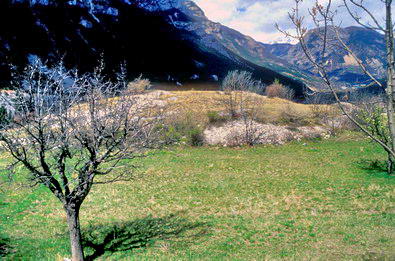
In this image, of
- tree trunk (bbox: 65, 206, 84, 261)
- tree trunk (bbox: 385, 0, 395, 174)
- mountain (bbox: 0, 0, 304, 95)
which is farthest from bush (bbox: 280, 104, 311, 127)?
tree trunk (bbox: 385, 0, 395, 174)

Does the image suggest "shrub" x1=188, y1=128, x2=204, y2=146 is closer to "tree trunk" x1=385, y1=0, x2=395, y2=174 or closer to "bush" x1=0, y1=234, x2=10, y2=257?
"bush" x1=0, y1=234, x2=10, y2=257

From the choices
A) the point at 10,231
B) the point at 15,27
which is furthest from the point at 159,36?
the point at 10,231

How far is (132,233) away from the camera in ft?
43.9

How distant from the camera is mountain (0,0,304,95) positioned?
7375 cm

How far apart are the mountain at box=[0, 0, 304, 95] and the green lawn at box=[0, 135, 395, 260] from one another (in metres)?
49.7

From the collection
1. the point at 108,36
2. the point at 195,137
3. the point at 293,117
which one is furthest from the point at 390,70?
the point at 108,36

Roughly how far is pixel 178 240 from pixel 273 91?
6612 centimetres

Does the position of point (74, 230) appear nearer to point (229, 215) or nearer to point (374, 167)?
point (229, 215)

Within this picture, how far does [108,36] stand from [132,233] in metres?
90.7

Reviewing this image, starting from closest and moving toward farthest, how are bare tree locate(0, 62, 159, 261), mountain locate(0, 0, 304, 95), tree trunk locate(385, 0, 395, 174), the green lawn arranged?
tree trunk locate(385, 0, 395, 174) → bare tree locate(0, 62, 159, 261) → the green lawn → mountain locate(0, 0, 304, 95)

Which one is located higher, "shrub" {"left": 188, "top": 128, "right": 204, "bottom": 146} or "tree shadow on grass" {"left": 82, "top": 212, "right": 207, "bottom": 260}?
"shrub" {"left": 188, "top": 128, "right": 204, "bottom": 146}

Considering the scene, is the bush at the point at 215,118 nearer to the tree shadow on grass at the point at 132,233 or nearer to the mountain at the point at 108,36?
the mountain at the point at 108,36

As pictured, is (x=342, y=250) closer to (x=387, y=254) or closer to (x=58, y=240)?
(x=387, y=254)

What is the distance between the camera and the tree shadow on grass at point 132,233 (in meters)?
12.1
